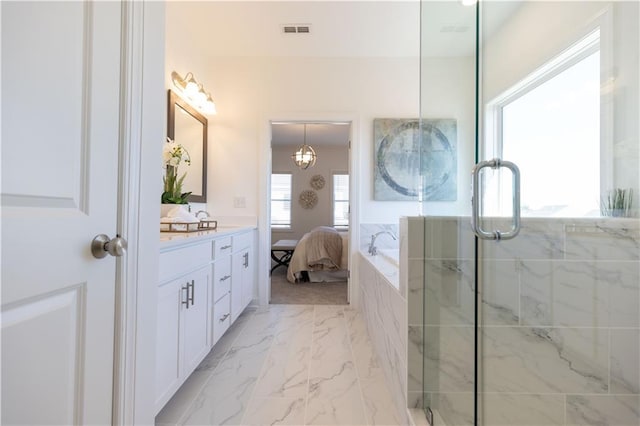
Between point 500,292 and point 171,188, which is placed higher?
point 171,188

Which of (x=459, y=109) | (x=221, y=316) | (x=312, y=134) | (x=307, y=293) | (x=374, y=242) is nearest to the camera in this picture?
(x=459, y=109)

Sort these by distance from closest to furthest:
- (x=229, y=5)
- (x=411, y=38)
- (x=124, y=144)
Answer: (x=124, y=144), (x=229, y=5), (x=411, y=38)

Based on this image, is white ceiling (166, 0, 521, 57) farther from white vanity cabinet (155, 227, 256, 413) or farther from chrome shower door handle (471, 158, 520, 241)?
white vanity cabinet (155, 227, 256, 413)

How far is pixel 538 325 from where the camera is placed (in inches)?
46.2

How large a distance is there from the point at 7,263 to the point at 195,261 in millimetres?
965

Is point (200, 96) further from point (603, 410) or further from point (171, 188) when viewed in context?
point (603, 410)

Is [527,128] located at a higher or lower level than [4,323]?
higher

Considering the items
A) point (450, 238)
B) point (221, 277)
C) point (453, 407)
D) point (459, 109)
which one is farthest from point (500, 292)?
point (221, 277)

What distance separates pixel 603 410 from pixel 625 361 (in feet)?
0.76

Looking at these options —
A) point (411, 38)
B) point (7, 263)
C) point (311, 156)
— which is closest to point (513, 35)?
point (411, 38)

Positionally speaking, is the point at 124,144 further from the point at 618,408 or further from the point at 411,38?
the point at 411,38

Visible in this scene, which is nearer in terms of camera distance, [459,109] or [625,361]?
[625,361]

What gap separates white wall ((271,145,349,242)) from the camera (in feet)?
20.8

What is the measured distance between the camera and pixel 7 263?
0.49 metres
